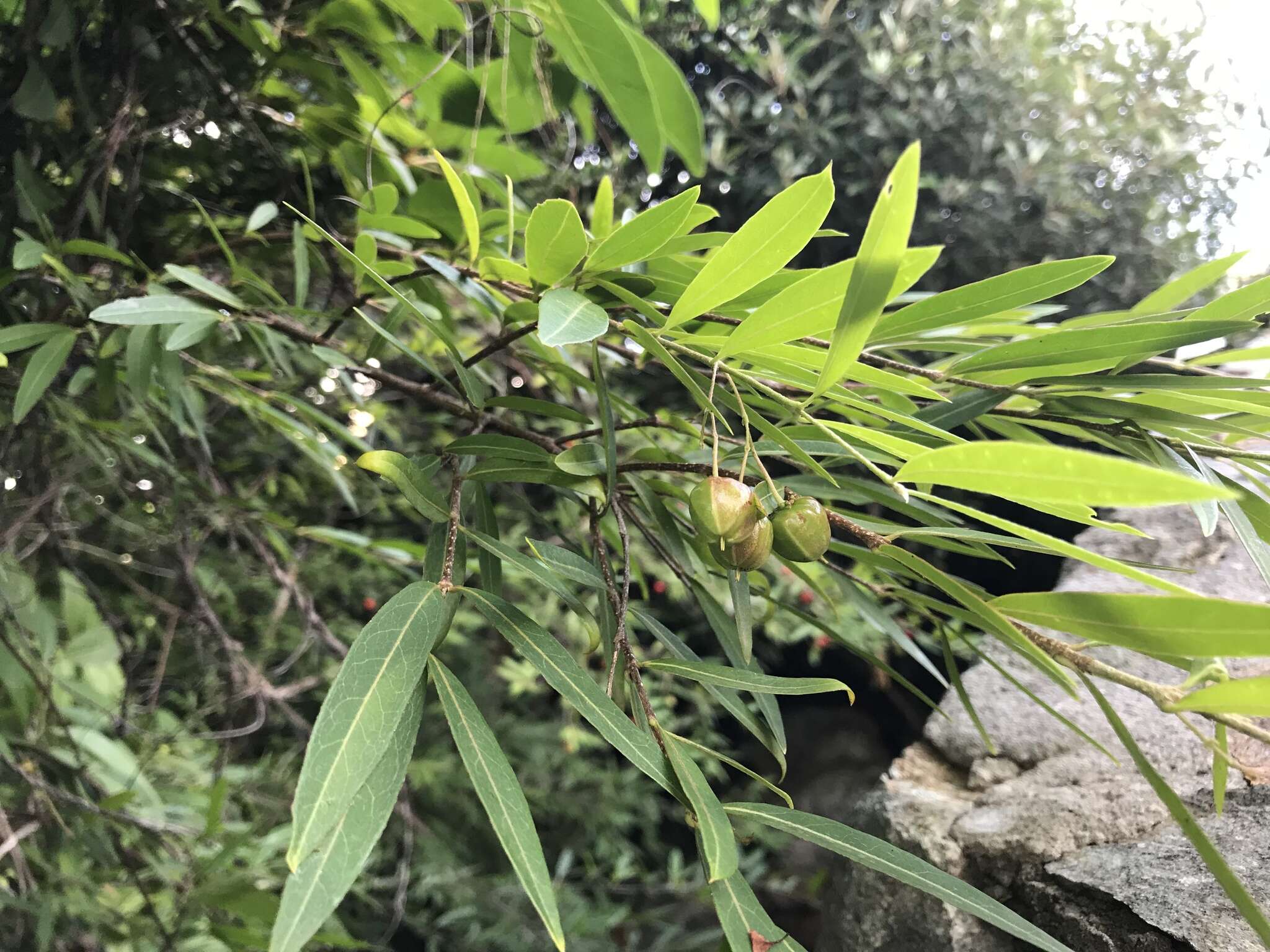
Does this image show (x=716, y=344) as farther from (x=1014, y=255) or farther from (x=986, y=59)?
(x=986, y=59)

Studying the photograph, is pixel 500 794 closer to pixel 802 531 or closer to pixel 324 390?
pixel 802 531

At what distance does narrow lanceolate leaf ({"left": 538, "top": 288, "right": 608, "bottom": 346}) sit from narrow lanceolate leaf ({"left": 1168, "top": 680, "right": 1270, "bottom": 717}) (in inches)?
9.3

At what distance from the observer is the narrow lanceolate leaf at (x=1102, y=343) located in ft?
0.99

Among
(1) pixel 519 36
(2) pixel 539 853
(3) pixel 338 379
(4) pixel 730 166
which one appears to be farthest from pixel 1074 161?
(2) pixel 539 853

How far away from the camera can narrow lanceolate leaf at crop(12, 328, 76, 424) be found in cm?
51

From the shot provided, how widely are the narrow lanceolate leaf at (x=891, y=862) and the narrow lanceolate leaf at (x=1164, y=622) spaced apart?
111 mm

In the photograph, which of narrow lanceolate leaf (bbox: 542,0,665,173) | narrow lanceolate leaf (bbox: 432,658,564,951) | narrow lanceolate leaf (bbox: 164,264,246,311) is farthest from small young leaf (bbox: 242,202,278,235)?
narrow lanceolate leaf (bbox: 432,658,564,951)

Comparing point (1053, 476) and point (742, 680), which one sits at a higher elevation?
point (1053, 476)

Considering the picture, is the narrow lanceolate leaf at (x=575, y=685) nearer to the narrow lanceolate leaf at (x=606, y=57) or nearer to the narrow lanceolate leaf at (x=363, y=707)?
the narrow lanceolate leaf at (x=363, y=707)

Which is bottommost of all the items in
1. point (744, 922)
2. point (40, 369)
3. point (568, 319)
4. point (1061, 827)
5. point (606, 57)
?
point (1061, 827)

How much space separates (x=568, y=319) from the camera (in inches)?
11.4

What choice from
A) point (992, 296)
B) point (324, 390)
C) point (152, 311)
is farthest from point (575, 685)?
point (324, 390)

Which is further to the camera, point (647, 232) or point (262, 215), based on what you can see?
point (262, 215)

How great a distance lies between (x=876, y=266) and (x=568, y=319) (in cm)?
12
